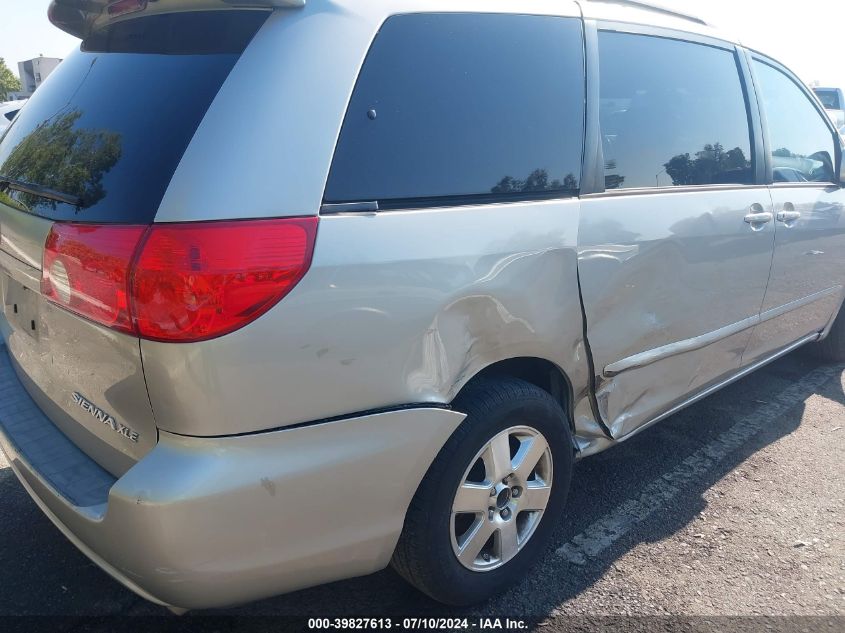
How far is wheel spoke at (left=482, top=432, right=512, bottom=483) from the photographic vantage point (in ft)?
6.86

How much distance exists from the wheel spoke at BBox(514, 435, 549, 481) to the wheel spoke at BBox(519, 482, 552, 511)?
0.19 ft

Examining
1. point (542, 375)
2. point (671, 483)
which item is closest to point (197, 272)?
point (542, 375)

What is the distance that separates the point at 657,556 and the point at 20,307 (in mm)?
2296

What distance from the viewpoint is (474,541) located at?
2.13 meters

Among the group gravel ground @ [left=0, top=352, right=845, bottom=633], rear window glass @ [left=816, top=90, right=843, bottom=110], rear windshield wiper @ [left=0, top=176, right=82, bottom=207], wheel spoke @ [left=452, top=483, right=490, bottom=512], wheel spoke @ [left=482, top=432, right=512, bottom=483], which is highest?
rear window glass @ [left=816, top=90, right=843, bottom=110]

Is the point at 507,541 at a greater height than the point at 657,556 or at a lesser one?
greater

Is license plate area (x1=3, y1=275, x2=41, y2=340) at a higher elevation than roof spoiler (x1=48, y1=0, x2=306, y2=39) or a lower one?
lower

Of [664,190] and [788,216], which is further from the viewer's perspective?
[788,216]

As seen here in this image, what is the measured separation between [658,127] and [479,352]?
134cm

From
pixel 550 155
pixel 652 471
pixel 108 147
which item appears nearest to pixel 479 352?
pixel 550 155

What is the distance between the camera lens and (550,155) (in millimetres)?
2201

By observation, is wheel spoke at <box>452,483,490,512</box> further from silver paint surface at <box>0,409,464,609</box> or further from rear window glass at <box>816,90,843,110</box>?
rear window glass at <box>816,90,843,110</box>

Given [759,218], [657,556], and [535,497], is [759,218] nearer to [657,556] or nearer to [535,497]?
[657,556]

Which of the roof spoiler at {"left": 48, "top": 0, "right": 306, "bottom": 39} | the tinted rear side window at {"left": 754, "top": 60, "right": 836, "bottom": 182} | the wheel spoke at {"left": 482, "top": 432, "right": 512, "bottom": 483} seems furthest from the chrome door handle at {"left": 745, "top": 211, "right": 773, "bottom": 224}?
the roof spoiler at {"left": 48, "top": 0, "right": 306, "bottom": 39}
